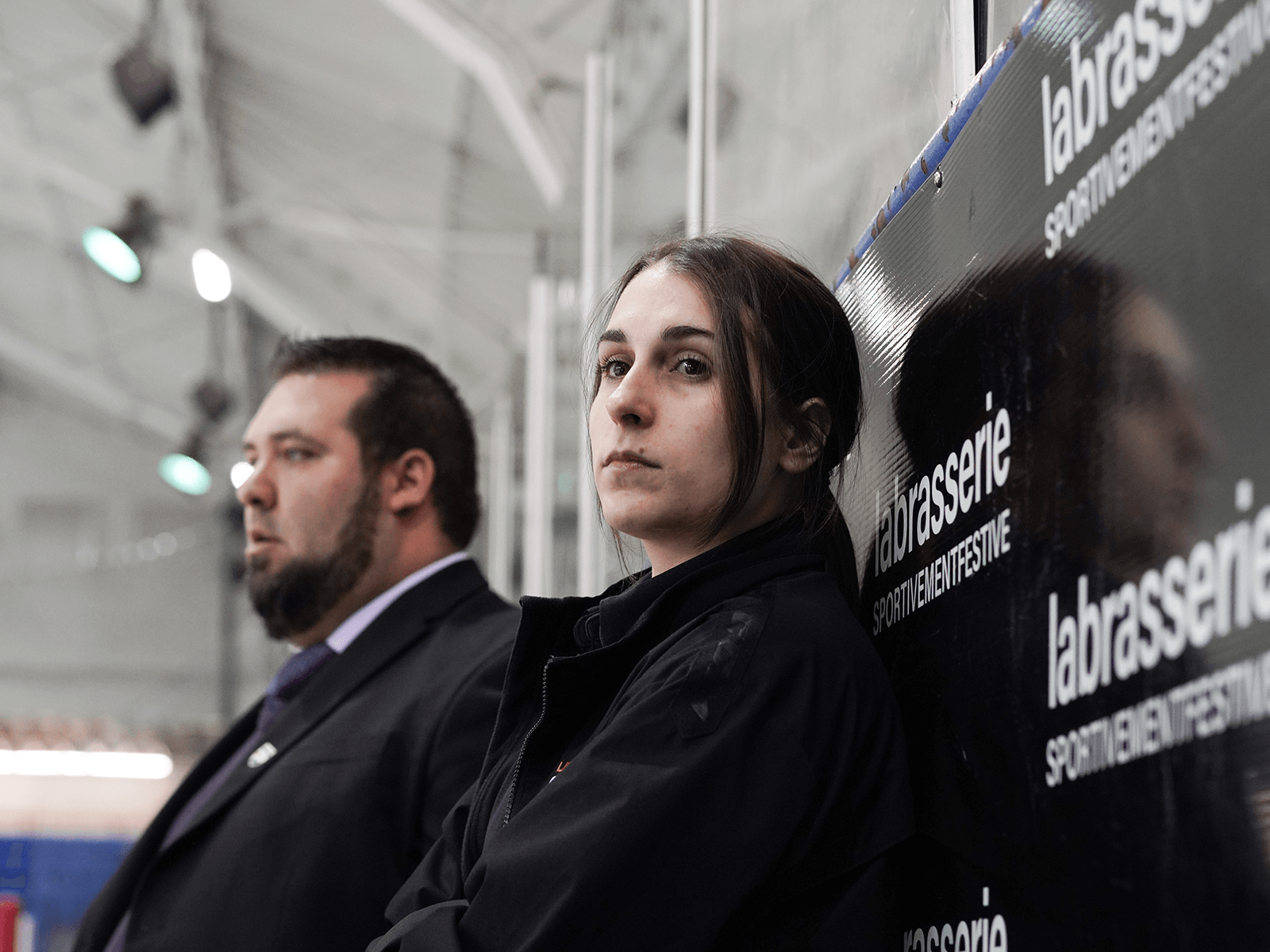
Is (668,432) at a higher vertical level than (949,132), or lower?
lower

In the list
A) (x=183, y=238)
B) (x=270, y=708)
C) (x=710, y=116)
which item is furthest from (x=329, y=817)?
(x=183, y=238)

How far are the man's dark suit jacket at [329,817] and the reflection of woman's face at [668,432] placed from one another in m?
0.63

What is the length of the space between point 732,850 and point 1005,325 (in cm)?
39

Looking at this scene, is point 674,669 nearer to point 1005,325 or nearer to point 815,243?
point 1005,325

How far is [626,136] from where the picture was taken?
12.4 ft

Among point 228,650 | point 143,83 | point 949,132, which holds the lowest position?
point 949,132

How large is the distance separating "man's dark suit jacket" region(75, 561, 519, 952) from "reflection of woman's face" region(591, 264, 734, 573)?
634 millimetres

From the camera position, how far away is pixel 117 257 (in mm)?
5641

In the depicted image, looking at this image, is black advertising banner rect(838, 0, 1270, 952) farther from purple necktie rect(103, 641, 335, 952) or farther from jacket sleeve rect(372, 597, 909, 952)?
purple necktie rect(103, 641, 335, 952)

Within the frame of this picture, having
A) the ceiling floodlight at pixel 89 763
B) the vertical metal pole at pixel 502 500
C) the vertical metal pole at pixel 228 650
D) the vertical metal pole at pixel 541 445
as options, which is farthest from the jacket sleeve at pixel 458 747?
the vertical metal pole at pixel 228 650

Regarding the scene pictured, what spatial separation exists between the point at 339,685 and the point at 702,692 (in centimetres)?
106

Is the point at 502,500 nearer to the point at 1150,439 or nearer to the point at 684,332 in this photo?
the point at 684,332

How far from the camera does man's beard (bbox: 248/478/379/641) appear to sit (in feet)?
6.93

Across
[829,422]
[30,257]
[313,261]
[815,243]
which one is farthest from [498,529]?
[30,257]
